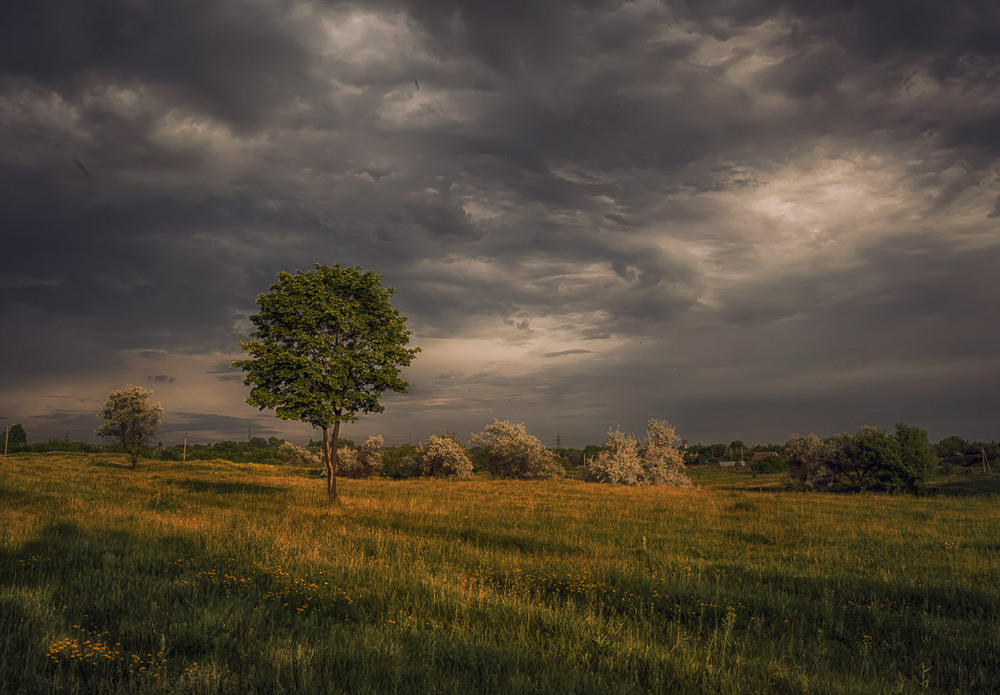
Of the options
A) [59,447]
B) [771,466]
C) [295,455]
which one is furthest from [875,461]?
[59,447]

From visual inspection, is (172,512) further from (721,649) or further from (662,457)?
(662,457)

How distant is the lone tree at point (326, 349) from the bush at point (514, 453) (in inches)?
1447

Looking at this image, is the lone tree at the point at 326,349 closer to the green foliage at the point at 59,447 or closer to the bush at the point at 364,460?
the bush at the point at 364,460

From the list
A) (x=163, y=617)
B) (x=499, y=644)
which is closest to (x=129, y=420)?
(x=163, y=617)

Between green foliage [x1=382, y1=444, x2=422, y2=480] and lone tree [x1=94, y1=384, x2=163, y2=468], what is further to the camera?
green foliage [x1=382, y1=444, x2=422, y2=480]

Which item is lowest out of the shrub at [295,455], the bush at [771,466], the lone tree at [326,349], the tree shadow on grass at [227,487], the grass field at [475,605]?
the bush at [771,466]

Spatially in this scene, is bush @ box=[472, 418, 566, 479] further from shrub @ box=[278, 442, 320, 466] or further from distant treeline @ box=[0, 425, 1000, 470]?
shrub @ box=[278, 442, 320, 466]

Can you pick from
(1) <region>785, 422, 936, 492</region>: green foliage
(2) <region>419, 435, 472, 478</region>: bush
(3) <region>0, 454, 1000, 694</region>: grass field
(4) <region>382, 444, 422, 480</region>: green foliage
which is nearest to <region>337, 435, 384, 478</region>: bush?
(4) <region>382, 444, 422, 480</region>: green foliage

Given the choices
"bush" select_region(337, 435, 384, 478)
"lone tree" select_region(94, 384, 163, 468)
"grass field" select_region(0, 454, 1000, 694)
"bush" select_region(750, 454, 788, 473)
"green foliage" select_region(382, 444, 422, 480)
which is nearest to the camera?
"grass field" select_region(0, 454, 1000, 694)

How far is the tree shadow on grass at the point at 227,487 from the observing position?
2539 cm

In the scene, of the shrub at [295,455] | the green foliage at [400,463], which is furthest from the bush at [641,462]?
the shrub at [295,455]

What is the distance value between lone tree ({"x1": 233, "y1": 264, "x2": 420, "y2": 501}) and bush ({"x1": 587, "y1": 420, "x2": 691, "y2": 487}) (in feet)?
101

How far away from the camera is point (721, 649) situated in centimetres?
682

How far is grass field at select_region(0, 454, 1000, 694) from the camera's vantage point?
17.5ft
